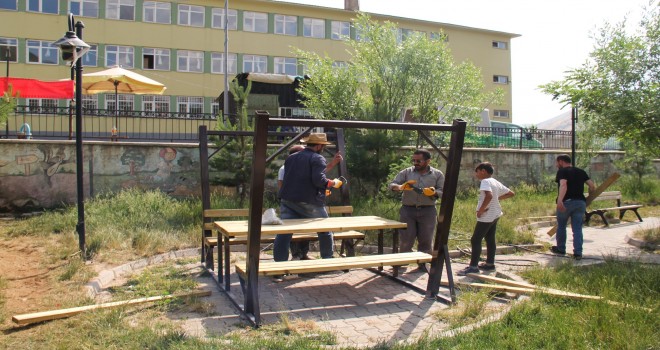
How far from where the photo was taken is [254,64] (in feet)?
123

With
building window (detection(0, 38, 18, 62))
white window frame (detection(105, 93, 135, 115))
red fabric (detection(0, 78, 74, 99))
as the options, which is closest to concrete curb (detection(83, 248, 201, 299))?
red fabric (detection(0, 78, 74, 99))

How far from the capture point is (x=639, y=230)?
33.8ft

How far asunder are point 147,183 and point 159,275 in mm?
5532

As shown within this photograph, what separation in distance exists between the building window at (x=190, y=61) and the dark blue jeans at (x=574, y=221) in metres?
31.2

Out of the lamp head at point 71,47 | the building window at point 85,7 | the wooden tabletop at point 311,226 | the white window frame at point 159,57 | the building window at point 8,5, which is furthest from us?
the white window frame at point 159,57

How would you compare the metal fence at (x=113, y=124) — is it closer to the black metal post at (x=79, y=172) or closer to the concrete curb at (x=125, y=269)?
the black metal post at (x=79, y=172)

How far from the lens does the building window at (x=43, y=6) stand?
1291 inches

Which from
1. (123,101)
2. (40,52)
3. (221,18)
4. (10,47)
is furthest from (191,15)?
(10,47)

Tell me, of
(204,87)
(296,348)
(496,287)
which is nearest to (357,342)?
(296,348)

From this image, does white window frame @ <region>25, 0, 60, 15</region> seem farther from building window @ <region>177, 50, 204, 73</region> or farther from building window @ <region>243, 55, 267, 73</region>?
building window @ <region>243, 55, 267, 73</region>

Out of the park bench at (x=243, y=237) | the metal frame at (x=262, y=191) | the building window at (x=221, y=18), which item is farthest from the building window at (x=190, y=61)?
the metal frame at (x=262, y=191)

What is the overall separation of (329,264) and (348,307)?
1.90 feet

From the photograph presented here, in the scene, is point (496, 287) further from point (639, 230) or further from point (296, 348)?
point (639, 230)

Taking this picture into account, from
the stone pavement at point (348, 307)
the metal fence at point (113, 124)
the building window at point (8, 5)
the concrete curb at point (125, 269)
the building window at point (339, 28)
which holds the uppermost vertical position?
the building window at point (339, 28)
